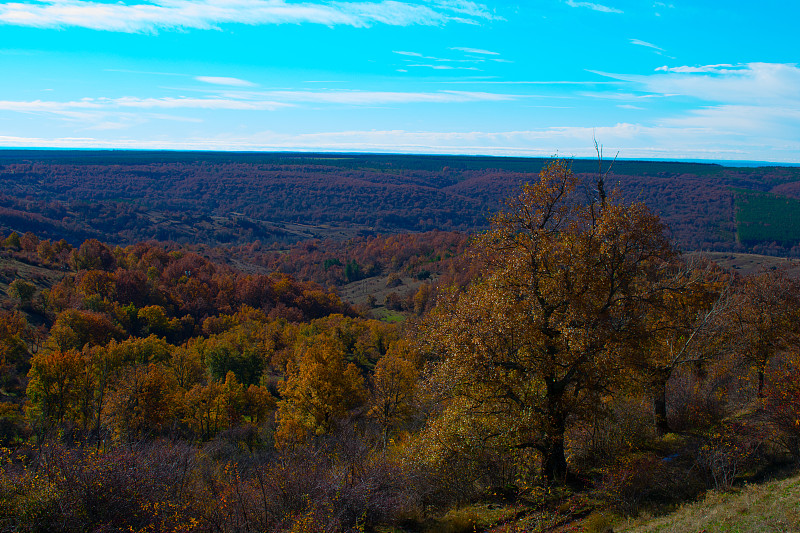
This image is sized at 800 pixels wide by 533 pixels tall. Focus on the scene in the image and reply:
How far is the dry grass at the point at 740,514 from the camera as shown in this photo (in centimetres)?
1079

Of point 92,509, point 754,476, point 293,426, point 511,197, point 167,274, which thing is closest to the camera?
point 92,509

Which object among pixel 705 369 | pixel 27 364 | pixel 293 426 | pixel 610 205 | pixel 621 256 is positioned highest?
pixel 610 205

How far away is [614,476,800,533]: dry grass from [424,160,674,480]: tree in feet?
11.6

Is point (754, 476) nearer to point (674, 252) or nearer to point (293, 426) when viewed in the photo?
point (674, 252)

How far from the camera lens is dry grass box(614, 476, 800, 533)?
10.8 m

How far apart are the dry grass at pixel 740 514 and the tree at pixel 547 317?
354 cm

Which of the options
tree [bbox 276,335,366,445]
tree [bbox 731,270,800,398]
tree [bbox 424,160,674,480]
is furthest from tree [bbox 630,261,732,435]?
tree [bbox 276,335,366,445]

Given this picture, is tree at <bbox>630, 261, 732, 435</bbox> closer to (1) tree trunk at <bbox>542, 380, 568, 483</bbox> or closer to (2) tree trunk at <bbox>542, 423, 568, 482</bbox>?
(1) tree trunk at <bbox>542, 380, 568, 483</bbox>

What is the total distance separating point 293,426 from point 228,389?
59.0 ft

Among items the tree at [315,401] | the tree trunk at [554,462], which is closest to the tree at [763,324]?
the tree trunk at [554,462]

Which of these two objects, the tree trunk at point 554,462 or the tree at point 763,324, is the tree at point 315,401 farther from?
the tree at point 763,324

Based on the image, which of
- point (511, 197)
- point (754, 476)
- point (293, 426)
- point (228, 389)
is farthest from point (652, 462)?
point (228, 389)

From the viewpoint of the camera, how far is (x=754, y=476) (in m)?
15.0

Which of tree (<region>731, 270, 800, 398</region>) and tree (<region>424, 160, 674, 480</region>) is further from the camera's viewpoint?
tree (<region>731, 270, 800, 398</region>)
